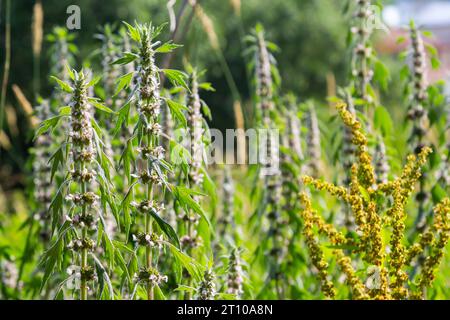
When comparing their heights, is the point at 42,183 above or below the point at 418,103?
below

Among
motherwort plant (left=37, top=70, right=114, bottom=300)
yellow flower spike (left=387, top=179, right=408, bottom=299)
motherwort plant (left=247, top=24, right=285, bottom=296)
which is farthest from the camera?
motherwort plant (left=247, top=24, right=285, bottom=296)

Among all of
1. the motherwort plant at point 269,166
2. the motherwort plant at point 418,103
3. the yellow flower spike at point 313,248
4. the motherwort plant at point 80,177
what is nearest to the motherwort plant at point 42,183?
the motherwort plant at point 269,166

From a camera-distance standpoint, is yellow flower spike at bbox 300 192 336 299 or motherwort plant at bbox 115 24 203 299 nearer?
motherwort plant at bbox 115 24 203 299

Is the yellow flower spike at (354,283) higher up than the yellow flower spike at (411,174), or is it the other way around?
the yellow flower spike at (411,174)

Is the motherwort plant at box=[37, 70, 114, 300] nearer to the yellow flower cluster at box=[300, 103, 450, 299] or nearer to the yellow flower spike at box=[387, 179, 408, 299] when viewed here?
the yellow flower cluster at box=[300, 103, 450, 299]

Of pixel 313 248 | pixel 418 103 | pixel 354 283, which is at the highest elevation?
pixel 418 103

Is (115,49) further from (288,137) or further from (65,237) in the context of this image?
(65,237)

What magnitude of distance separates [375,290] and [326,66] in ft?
66.8

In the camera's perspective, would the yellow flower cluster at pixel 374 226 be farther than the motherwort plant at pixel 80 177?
Yes

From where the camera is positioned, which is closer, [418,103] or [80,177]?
[80,177]

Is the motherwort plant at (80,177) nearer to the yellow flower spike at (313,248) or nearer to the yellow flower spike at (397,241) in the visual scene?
the yellow flower spike at (313,248)

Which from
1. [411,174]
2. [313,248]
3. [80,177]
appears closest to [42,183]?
[80,177]

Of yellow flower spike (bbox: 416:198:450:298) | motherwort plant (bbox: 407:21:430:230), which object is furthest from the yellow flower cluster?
motherwort plant (bbox: 407:21:430:230)

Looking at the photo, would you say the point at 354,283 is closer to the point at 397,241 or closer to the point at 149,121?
the point at 397,241
